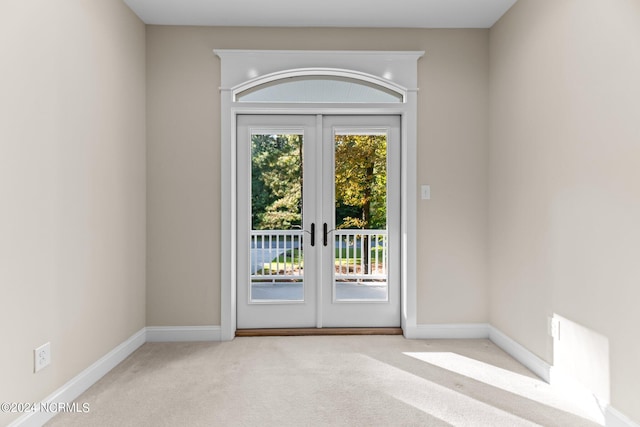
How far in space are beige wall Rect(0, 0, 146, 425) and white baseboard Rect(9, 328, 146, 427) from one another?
4 centimetres

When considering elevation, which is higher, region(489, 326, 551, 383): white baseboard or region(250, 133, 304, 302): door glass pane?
region(250, 133, 304, 302): door glass pane

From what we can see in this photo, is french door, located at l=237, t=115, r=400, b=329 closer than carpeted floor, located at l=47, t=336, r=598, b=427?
No

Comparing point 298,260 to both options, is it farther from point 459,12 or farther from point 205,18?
point 459,12

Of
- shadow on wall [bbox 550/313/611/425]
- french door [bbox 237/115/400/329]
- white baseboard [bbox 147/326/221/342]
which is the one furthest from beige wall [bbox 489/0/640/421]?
white baseboard [bbox 147/326/221/342]

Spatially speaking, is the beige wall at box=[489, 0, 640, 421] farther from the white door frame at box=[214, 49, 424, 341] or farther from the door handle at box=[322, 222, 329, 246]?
the door handle at box=[322, 222, 329, 246]

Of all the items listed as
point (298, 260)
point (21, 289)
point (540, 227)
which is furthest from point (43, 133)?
point (540, 227)

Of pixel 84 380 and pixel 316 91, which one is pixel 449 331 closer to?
pixel 316 91

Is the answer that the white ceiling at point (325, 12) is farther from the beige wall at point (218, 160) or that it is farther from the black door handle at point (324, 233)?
the black door handle at point (324, 233)

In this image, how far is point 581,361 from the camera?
7.29 ft

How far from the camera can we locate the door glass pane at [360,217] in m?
3.49

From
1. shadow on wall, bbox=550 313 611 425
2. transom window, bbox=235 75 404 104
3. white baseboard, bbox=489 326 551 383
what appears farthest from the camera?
transom window, bbox=235 75 404 104

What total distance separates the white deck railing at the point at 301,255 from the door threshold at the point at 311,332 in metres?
0.46

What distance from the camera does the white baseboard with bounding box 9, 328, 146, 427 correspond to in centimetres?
192

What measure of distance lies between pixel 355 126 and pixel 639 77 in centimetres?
207
